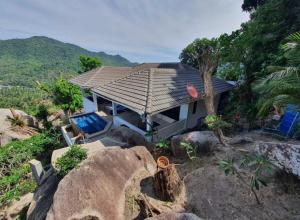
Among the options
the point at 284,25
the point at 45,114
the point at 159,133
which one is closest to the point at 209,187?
the point at 159,133

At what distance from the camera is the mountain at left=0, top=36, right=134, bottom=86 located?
5094 inches

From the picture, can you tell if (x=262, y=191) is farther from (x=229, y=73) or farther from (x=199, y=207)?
(x=229, y=73)

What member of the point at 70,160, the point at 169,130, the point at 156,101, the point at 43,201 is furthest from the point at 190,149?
the point at 43,201

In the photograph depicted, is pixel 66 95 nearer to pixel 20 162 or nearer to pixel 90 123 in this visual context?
pixel 90 123

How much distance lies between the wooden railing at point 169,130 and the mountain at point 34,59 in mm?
124619

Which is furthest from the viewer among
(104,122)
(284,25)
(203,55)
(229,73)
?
(229,73)

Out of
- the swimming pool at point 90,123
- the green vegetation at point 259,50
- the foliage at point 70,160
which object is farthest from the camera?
the swimming pool at point 90,123

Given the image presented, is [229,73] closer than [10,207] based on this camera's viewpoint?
No

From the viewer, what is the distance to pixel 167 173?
5746 mm

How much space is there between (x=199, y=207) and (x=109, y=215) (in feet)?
9.08

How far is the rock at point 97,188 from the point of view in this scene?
486 centimetres

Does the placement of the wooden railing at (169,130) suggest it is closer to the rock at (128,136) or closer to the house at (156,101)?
the house at (156,101)

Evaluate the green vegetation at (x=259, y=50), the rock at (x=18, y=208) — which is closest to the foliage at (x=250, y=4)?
the green vegetation at (x=259, y=50)

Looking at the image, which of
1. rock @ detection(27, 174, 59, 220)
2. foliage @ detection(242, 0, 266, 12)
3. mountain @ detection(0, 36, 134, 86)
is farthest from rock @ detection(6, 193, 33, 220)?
mountain @ detection(0, 36, 134, 86)
